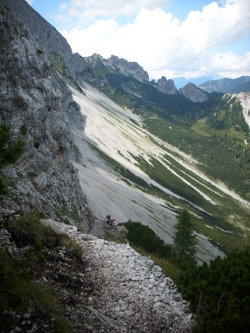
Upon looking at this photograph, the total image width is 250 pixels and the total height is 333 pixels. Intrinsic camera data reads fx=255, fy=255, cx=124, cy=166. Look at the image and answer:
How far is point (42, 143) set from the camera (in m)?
31.7

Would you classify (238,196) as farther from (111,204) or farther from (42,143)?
(42,143)

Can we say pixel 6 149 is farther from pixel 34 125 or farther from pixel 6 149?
pixel 34 125

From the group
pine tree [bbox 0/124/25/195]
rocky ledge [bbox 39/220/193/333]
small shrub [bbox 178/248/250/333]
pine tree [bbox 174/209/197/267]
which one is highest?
pine tree [bbox 0/124/25/195]

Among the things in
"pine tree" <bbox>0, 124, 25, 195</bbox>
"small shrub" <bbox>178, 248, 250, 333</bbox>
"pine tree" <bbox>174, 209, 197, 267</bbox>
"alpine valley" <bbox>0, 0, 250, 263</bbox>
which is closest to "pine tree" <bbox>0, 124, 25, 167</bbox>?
"pine tree" <bbox>0, 124, 25, 195</bbox>

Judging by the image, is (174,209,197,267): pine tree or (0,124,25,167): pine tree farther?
(174,209,197,267): pine tree

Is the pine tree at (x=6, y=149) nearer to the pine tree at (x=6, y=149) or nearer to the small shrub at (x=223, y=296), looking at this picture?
the pine tree at (x=6, y=149)

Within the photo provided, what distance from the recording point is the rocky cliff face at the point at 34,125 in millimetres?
26625

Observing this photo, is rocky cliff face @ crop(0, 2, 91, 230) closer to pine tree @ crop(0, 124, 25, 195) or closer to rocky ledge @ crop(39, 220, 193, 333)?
rocky ledge @ crop(39, 220, 193, 333)

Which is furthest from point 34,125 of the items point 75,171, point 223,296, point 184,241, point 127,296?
Answer: point 223,296

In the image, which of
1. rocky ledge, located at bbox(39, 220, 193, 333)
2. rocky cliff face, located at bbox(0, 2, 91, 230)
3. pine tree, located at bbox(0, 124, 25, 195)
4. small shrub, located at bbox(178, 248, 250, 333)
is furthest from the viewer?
rocky cliff face, located at bbox(0, 2, 91, 230)

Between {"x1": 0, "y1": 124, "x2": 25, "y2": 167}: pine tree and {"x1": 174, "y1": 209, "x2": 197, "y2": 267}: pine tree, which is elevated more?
{"x1": 0, "y1": 124, "x2": 25, "y2": 167}: pine tree

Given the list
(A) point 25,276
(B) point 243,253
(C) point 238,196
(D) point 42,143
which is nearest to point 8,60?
(D) point 42,143

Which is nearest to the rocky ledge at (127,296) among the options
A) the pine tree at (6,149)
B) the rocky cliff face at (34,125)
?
the pine tree at (6,149)

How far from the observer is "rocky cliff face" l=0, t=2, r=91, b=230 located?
26.6 meters
